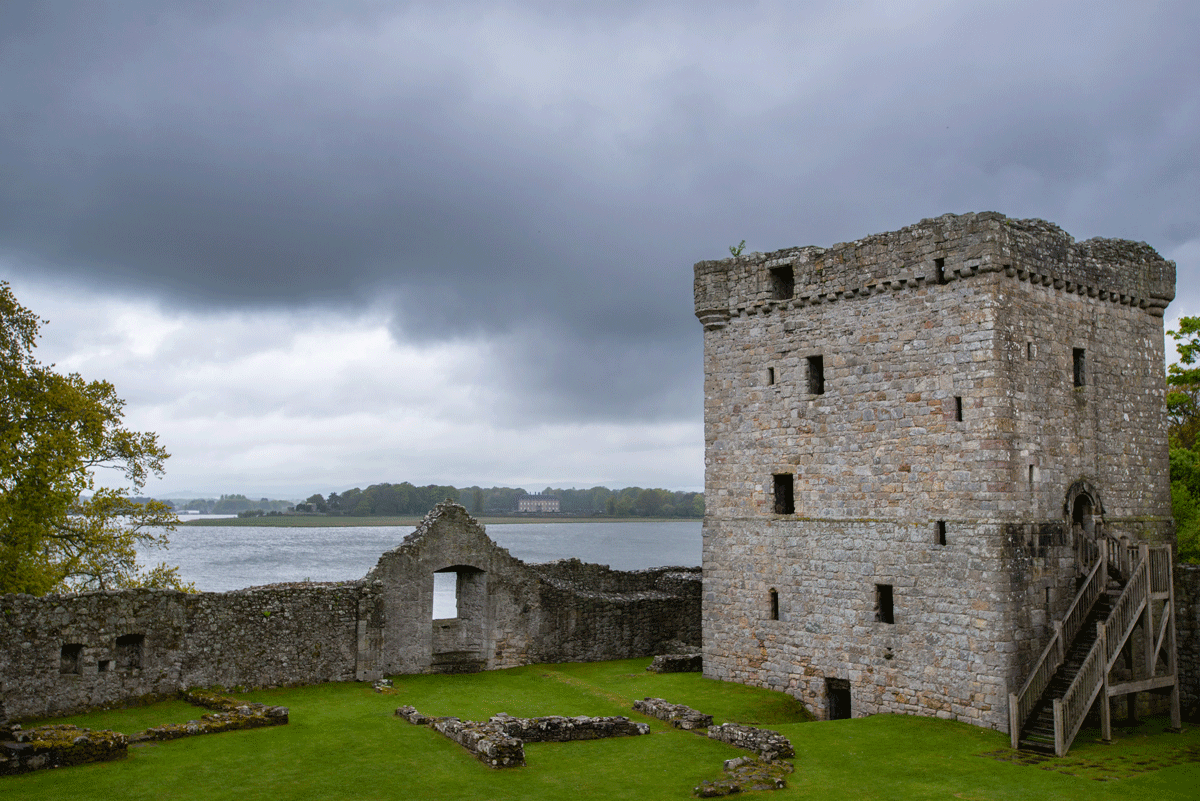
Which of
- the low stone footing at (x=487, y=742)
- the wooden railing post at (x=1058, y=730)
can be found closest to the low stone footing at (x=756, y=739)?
the low stone footing at (x=487, y=742)

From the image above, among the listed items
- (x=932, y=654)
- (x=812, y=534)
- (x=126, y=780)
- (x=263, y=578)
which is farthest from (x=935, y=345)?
(x=263, y=578)

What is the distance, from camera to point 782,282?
18.4 metres

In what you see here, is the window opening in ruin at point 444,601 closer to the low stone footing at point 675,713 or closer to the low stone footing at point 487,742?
the low stone footing at point 675,713

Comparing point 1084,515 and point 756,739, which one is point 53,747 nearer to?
point 756,739

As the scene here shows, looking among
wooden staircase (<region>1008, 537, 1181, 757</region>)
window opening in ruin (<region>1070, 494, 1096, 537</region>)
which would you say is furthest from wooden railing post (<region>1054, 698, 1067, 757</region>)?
window opening in ruin (<region>1070, 494, 1096, 537</region>)

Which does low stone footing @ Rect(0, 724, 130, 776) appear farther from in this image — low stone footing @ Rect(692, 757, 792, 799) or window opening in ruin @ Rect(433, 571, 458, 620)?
window opening in ruin @ Rect(433, 571, 458, 620)

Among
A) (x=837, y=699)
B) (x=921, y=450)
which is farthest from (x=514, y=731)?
(x=921, y=450)

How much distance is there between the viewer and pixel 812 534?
56.1 feet

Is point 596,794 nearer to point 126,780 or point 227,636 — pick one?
point 126,780

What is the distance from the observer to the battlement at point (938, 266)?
49.5ft

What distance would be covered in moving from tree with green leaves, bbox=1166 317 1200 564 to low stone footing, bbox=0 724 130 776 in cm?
2132

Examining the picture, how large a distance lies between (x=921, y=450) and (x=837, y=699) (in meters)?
5.13

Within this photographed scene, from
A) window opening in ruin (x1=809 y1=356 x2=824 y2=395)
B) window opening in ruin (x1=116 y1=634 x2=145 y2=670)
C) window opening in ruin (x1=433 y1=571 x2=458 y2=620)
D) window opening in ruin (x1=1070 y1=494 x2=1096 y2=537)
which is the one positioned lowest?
window opening in ruin (x1=433 y1=571 x2=458 y2=620)

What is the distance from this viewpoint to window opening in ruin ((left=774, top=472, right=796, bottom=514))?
17.9 m
